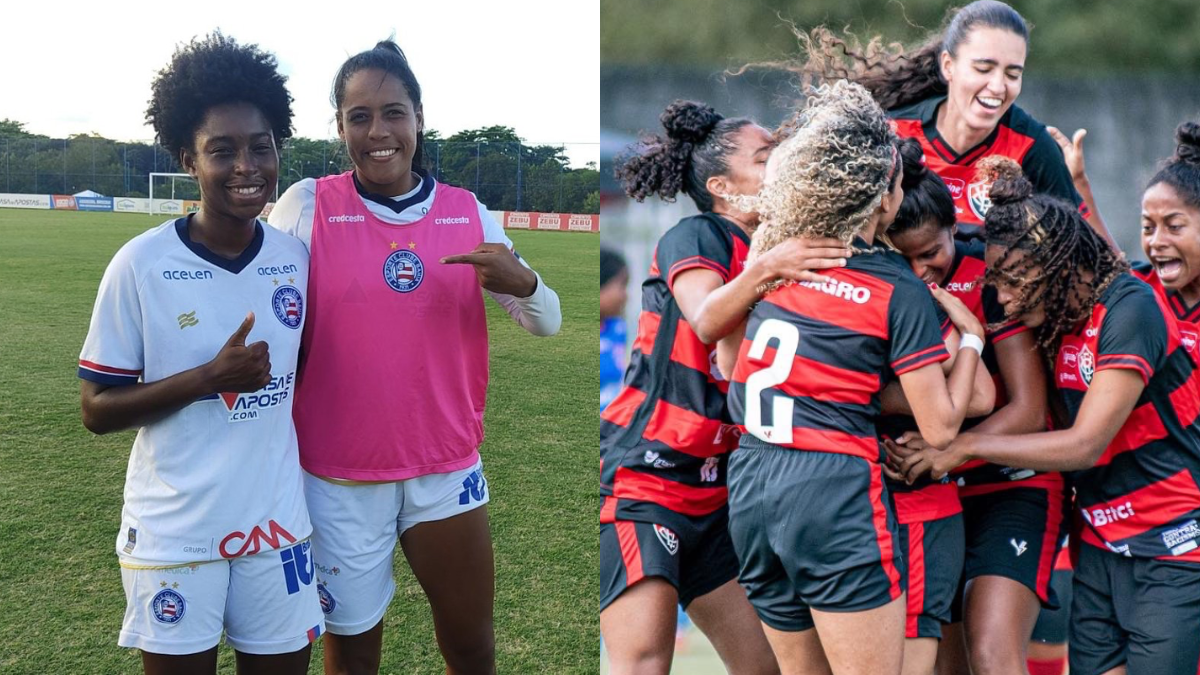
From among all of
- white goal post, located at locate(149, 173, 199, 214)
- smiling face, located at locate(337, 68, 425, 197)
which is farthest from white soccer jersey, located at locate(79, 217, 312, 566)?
white goal post, located at locate(149, 173, 199, 214)

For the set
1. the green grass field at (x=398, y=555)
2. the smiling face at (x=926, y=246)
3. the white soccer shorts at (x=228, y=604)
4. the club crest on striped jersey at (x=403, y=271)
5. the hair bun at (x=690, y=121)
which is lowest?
the green grass field at (x=398, y=555)

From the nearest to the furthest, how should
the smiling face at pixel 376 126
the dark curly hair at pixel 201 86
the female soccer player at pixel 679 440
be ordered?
1. the dark curly hair at pixel 201 86
2. the smiling face at pixel 376 126
3. the female soccer player at pixel 679 440

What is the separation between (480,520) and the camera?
256cm

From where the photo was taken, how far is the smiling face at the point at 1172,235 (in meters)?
2.59

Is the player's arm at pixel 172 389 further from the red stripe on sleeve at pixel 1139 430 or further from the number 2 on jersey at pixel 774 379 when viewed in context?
the red stripe on sleeve at pixel 1139 430

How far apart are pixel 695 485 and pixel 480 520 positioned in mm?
566

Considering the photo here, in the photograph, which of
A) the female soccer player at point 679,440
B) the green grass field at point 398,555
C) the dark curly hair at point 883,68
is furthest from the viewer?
the green grass field at point 398,555

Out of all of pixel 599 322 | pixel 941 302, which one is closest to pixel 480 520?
pixel 941 302

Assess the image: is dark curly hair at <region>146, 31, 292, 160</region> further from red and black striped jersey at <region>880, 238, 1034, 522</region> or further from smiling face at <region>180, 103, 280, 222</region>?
red and black striped jersey at <region>880, 238, 1034, 522</region>

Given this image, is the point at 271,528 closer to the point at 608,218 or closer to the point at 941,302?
the point at 941,302

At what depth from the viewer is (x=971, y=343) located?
7.12 ft

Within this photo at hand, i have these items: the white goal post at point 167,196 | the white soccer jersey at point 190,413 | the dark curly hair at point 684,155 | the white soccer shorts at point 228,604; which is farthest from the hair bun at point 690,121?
the white goal post at point 167,196

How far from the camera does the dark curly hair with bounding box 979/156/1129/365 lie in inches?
93.3

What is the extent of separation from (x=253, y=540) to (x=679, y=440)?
3.42 ft
